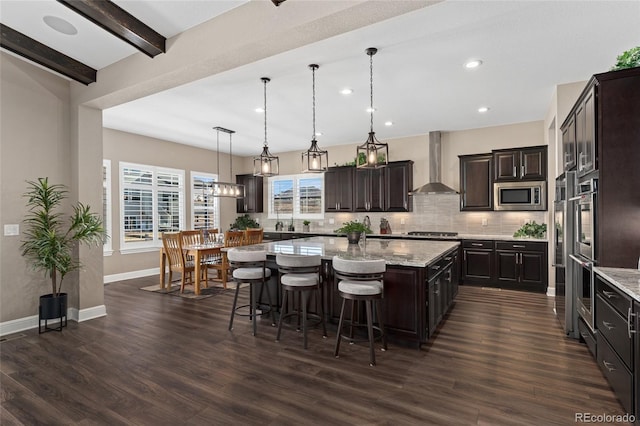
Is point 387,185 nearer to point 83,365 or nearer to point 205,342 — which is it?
point 205,342

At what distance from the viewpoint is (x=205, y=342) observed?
3.43 meters

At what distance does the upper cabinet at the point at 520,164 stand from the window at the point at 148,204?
272 inches

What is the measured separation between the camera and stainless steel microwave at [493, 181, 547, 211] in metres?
5.68

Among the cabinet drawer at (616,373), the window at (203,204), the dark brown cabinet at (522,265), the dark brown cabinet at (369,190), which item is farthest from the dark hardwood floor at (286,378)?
the window at (203,204)

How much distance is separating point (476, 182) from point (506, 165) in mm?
593

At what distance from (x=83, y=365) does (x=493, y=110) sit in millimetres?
6403

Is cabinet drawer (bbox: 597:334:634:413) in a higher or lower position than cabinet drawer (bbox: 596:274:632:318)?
lower

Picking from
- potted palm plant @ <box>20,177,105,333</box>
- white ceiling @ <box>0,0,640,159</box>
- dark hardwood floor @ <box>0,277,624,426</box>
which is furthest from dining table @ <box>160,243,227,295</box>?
white ceiling @ <box>0,0,640,159</box>

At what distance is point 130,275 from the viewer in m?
6.77

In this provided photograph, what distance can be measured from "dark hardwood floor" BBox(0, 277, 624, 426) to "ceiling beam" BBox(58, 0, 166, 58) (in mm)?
3057

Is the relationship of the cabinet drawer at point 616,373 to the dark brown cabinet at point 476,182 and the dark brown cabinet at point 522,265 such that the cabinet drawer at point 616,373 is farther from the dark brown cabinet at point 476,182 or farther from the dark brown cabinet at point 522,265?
the dark brown cabinet at point 476,182

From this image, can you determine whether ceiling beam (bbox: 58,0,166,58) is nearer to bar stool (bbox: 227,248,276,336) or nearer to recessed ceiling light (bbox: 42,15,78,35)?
recessed ceiling light (bbox: 42,15,78,35)

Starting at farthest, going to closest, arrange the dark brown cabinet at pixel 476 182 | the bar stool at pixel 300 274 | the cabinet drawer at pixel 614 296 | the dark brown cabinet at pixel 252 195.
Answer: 1. the dark brown cabinet at pixel 252 195
2. the dark brown cabinet at pixel 476 182
3. the bar stool at pixel 300 274
4. the cabinet drawer at pixel 614 296

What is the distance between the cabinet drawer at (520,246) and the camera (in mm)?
5488
